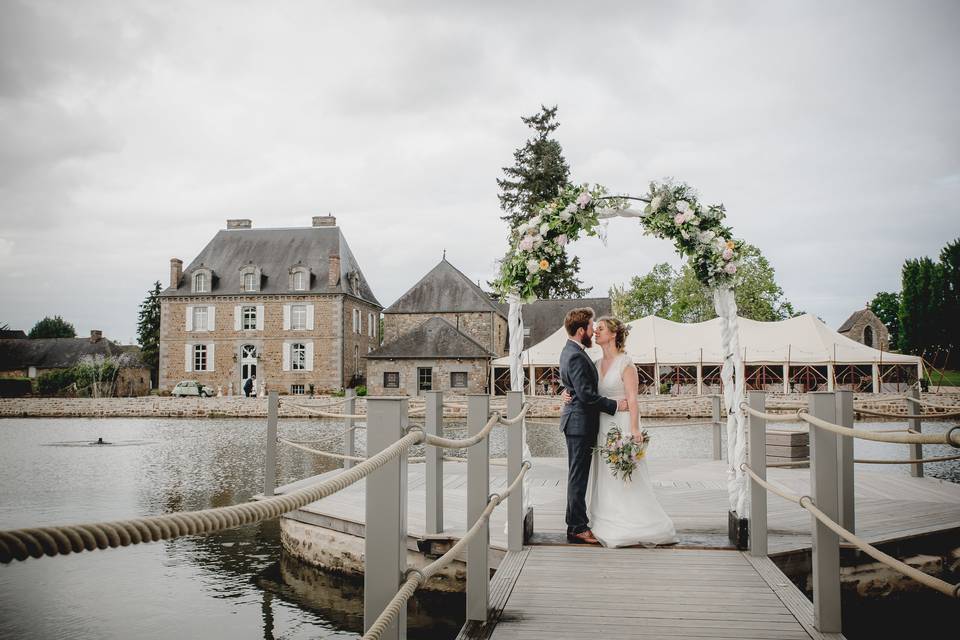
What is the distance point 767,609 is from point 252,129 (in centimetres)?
3870

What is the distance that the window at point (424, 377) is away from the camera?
31.2 meters

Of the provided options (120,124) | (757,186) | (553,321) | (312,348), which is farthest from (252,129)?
(757,186)

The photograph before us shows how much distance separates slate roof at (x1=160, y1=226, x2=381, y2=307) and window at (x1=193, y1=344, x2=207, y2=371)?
3116 mm

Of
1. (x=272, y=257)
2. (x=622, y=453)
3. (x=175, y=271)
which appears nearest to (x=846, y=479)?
(x=622, y=453)

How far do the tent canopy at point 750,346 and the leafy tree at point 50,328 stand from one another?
74.6 m

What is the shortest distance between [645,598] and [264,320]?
35.2 meters

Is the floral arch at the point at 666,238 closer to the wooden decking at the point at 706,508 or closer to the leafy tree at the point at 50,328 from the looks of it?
the wooden decking at the point at 706,508

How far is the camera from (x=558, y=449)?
49.4ft

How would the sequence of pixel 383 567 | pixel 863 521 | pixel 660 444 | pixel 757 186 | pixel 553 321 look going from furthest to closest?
pixel 553 321
pixel 757 186
pixel 660 444
pixel 863 521
pixel 383 567

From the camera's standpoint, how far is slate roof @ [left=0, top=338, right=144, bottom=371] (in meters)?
51.3

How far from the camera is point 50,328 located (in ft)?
261

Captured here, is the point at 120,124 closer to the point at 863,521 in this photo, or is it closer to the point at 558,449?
the point at 558,449

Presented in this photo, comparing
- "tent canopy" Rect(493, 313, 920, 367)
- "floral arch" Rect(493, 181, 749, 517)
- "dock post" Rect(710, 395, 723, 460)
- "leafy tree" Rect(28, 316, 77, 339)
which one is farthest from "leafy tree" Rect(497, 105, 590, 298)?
"leafy tree" Rect(28, 316, 77, 339)

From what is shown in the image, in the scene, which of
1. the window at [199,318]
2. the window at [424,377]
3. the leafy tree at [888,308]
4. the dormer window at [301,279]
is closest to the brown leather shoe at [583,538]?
the window at [424,377]
